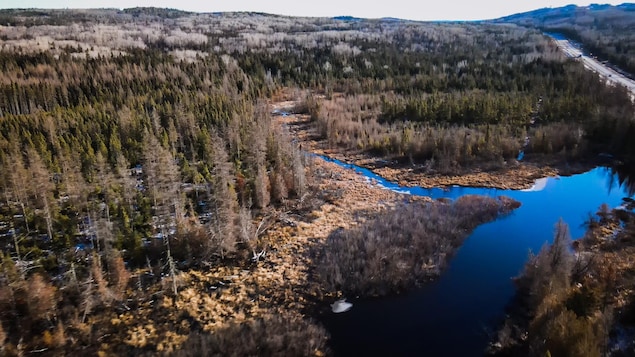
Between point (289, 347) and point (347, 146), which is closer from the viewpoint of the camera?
point (289, 347)

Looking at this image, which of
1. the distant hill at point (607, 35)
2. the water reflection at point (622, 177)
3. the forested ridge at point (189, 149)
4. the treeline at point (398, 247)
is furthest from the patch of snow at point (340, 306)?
the distant hill at point (607, 35)

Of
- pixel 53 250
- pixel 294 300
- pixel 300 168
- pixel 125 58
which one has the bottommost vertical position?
pixel 294 300

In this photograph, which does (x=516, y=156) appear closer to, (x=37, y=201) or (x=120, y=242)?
(x=120, y=242)

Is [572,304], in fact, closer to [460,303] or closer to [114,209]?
[460,303]

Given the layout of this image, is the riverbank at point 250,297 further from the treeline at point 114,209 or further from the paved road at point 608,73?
the paved road at point 608,73

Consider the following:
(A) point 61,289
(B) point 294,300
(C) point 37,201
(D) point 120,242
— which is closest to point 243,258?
(B) point 294,300

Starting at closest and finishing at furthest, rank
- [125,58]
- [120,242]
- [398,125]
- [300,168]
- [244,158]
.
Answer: [120,242] < [300,168] < [244,158] < [398,125] < [125,58]
